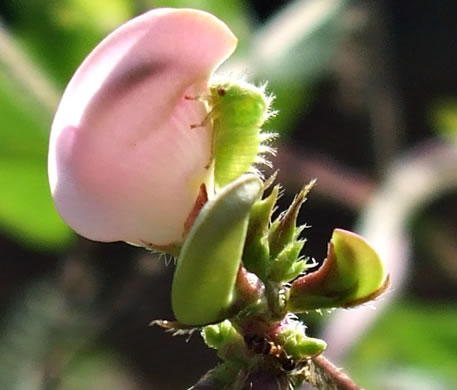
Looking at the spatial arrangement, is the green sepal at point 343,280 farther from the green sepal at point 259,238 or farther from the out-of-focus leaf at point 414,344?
the out-of-focus leaf at point 414,344

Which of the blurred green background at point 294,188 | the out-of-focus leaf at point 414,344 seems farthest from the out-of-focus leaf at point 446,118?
the out-of-focus leaf at point 414,344

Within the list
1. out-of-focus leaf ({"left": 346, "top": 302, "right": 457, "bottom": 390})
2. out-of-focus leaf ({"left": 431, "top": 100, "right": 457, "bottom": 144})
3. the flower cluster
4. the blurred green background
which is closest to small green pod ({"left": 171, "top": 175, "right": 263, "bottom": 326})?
the flower cluster

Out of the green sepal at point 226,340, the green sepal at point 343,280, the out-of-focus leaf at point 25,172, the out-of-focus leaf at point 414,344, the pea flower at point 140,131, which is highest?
the pea flower at point 140,131

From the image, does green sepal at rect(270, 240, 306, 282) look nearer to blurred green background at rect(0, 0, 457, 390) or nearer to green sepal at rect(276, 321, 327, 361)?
green sepal at rect(276, 321, 327, 361)

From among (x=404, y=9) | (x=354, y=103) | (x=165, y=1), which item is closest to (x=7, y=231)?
(x=165, y=1)

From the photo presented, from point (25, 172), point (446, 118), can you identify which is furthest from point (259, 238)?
point (446, 118)

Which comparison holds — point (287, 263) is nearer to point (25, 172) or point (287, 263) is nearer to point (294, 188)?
point (25, 172)
